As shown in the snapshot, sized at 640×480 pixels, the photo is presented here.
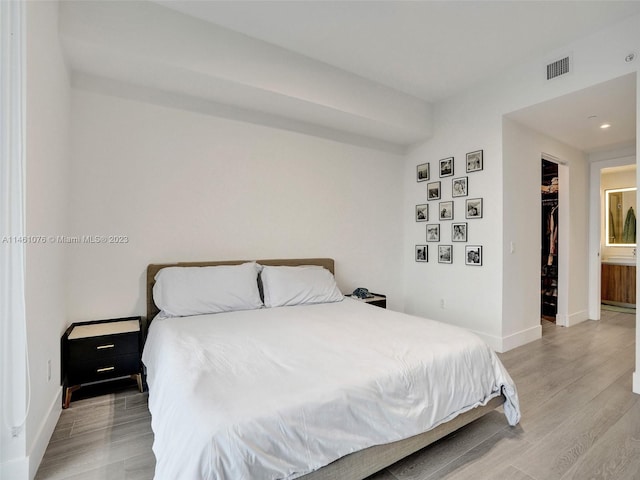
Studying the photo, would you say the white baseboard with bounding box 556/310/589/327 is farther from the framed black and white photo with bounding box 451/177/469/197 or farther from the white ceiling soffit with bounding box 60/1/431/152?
the white ceiling soffit with bounding box 60/1/431/152

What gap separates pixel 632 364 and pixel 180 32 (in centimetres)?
495

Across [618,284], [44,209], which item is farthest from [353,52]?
[618,284]

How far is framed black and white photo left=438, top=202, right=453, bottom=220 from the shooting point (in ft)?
12.9

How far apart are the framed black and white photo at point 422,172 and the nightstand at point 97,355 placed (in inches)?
143

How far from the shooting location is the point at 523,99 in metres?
3.21

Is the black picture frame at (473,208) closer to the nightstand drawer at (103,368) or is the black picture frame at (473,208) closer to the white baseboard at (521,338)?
the white baseboard at (521,338)

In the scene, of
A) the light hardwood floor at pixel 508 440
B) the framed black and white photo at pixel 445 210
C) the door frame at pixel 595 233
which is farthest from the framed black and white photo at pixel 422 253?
the door frame at pixel 595 233

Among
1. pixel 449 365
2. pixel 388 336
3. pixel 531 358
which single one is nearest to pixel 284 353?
pixel 388 336

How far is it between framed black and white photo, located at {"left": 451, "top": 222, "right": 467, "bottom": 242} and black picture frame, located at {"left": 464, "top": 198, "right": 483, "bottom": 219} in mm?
134

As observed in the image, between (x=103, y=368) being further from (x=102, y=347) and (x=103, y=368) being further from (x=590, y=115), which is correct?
(x=590, y=115)

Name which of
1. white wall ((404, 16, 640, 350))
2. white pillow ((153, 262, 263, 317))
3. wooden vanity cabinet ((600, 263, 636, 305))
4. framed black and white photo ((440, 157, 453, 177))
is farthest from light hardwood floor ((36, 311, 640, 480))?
wooden vanity cabinet ((600, 263, 636, 305))

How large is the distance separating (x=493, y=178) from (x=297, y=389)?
3170 millimetres

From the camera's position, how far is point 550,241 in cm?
492

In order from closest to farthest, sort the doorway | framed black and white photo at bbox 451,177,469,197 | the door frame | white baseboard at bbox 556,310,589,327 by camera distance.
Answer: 1. framed black and white photo at bbox 451,177,469,197
2. white baseboard at bbox 556,310,589,327
3. the door frame
4. the doorway
